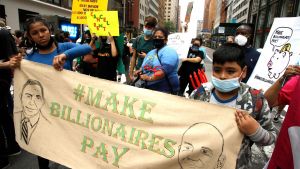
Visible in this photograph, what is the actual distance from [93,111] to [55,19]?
15.3 metres

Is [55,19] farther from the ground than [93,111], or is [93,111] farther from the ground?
[55,19]

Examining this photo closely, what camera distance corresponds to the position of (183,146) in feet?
6.53

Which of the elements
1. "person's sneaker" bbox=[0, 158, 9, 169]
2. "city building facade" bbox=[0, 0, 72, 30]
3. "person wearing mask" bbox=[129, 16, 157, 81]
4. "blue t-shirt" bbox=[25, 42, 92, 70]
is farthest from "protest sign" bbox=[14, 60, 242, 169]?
"city building facade" bbox=[0, 0, 72, 30]

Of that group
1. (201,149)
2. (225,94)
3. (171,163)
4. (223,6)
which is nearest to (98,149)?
(171,163)

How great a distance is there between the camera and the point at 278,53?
3.29 m

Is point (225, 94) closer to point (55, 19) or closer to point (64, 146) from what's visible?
point (64, 146)

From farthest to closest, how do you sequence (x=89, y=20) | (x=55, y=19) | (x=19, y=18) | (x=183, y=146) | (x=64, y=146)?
1. (x=19, y=18)
2. (x=55, y=19)
3. (x=89, y=20)
4. (x=64, y=146)
5. (x=183, y=146)

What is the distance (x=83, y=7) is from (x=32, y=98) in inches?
166

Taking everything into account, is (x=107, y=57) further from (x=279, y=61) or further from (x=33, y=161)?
(x=279, y=61)

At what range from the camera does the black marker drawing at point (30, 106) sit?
2.74 meters

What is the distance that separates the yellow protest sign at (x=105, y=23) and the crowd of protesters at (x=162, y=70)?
0.36 feet

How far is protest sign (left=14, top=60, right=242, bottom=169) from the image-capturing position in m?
1.91

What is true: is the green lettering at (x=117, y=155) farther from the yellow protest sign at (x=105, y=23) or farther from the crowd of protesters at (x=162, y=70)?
the yellow protest sign at (x=105, y=23)

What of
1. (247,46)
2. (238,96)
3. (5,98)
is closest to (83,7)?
(5,98)
